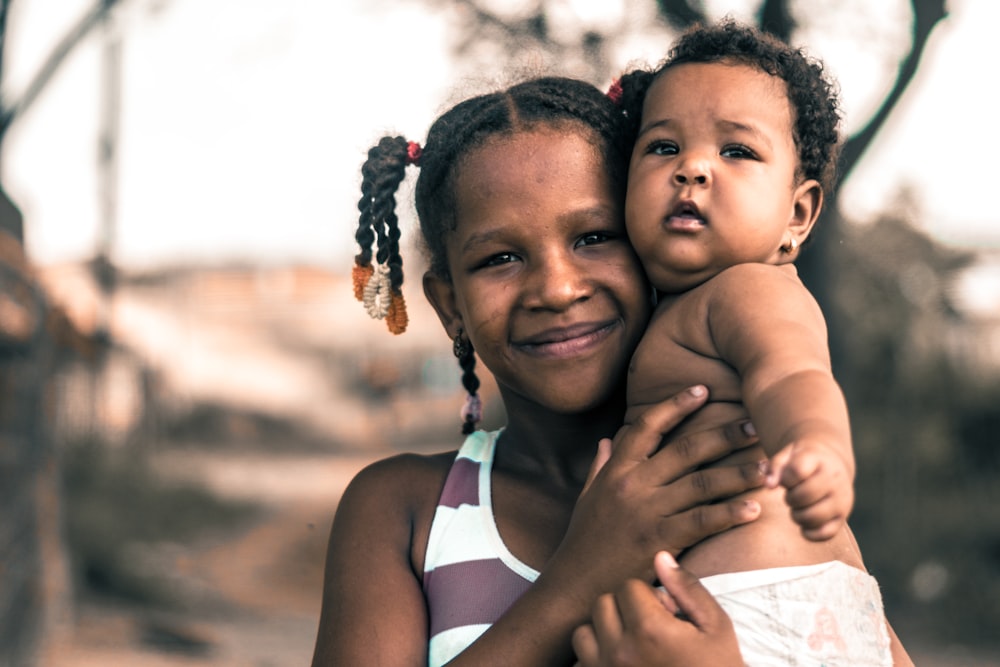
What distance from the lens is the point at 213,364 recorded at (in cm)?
1839

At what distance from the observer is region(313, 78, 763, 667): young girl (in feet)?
5.35

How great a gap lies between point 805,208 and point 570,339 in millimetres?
468

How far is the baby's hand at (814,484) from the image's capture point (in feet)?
4.00

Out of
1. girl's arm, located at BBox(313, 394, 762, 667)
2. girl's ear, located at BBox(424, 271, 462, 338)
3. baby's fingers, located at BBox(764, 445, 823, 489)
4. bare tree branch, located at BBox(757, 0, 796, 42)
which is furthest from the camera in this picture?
bare tree branch, located at BBox(757, 0, 796, 42)

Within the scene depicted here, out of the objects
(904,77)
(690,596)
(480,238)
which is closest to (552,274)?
(480,238)

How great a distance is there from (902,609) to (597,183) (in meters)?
5.13

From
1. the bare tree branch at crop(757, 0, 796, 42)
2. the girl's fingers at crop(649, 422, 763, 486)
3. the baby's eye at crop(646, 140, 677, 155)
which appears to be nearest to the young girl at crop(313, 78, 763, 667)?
the girl's fingers at crop(649, 422, 763, 486)

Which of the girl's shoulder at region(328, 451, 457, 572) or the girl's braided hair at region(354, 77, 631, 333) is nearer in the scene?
the girl's shoulder at region(328, 451, 457, 572)

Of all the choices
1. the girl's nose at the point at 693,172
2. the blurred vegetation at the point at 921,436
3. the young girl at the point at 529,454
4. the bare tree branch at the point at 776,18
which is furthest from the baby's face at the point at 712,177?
the blurred vegetation at the point at 921,436

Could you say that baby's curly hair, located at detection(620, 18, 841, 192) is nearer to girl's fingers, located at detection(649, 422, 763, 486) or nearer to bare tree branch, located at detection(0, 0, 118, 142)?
girl's fingers, located at detection(649, 422, 763, 486)

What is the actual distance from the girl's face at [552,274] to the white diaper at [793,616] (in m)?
0.47

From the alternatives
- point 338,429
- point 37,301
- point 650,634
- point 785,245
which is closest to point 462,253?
point 785,245

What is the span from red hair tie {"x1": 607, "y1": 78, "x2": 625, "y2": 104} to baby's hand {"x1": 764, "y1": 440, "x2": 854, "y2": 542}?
101 cm

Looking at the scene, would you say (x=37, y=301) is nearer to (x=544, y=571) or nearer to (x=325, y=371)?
(x=544, y=571)
